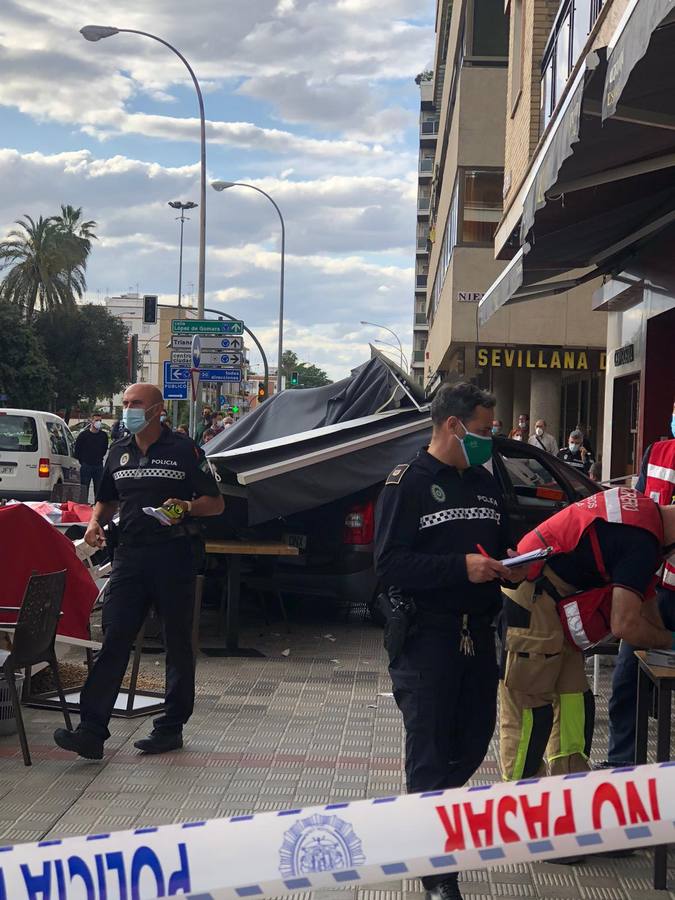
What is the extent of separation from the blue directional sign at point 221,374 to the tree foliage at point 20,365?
104 ft

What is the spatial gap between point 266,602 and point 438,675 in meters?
6.86

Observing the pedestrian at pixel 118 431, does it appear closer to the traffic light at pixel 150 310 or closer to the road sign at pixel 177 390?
the road sign at pixel 177 390

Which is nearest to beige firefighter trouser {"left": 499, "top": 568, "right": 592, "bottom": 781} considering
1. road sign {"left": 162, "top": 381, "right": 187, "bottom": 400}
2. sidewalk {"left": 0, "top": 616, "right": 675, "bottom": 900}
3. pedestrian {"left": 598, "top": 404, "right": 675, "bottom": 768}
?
sidewalk {"left": 0, "top": 616, "right": 675, "bottom": 900}

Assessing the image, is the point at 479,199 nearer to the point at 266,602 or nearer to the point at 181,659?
the point at 266,602

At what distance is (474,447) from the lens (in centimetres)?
448

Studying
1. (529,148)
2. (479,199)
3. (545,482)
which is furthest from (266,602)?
(479,199)

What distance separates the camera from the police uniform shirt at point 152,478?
6.41m

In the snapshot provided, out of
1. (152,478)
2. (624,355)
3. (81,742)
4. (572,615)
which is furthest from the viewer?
(624,355)

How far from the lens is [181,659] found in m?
6.52

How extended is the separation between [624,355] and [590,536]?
11796 millimetres

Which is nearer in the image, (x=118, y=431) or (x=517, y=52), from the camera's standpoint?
(x=118, y=431)

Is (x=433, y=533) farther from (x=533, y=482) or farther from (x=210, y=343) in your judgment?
(x=210, y=343)

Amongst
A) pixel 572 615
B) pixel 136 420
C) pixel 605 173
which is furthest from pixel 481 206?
pixel 572 615

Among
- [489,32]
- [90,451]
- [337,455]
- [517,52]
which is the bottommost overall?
[90,451]
